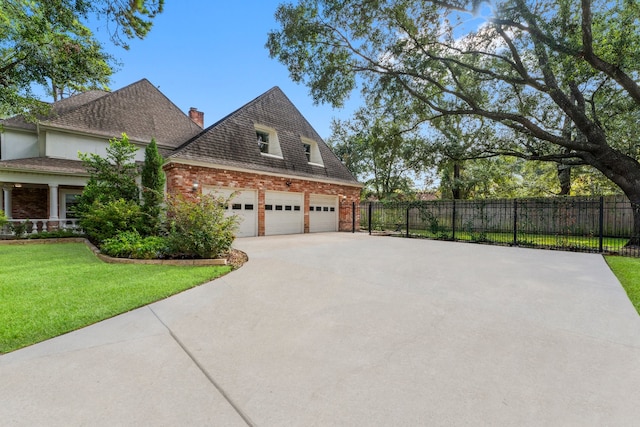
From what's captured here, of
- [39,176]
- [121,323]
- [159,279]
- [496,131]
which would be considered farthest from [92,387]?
[496,131]

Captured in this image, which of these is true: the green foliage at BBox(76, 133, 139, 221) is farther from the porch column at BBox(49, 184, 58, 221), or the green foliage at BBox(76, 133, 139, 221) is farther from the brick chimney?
the brick chimney

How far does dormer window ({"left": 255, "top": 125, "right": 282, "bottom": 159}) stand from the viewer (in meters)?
13.8

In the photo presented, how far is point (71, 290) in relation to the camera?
13.9 ft

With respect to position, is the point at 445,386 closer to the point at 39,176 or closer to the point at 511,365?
the point at 511,365

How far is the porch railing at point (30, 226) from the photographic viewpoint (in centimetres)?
1055

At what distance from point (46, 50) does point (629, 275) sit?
15665mm

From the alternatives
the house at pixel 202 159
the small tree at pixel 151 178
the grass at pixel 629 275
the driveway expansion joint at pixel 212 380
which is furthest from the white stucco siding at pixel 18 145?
the grass at pixel 629 275

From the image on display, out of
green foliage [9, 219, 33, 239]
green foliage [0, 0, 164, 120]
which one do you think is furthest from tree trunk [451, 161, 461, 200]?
green foliage [9, 219, 33, 239]

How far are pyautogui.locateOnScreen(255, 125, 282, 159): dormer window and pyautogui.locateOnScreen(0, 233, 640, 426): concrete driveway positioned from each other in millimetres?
10513

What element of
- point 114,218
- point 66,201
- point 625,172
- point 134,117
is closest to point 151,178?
point 114,218

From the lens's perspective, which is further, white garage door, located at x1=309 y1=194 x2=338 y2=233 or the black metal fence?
white garage door, located at x1=309 y1=194 x2=338 y2=233

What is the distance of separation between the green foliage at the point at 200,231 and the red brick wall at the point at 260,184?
3933 mm

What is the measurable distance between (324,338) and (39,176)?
14.9 meters

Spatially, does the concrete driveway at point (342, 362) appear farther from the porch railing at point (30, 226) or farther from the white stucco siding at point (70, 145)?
the white stucco siding at point (70, 145)
